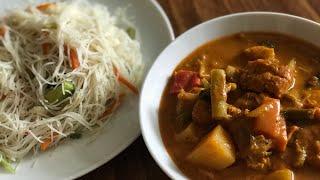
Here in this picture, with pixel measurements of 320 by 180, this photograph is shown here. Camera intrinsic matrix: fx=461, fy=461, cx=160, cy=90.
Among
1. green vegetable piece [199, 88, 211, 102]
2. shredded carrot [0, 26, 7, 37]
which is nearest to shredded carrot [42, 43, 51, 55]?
shredded carrot [0, 26, 7, 37]

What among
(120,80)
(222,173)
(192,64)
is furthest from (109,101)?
(222,173)

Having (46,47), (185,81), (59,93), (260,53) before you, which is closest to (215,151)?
(185,81)

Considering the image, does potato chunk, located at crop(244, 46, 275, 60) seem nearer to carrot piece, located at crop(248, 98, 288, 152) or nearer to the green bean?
the green bean

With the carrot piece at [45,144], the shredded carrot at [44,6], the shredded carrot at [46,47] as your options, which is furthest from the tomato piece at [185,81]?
the shredded carrot at [44,6]

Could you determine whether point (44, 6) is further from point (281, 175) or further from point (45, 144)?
point (281, 175)

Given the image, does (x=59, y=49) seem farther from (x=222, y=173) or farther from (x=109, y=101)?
(x=222, y=173)

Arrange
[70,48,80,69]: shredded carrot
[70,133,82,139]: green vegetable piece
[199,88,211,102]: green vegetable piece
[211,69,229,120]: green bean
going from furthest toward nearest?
1. [70,48,80,69]: shredded carrot
2. [70,133,82,139]: green vegetable piece
3. [199,88,211,102]: green vegetable piece
4. [211,69,229,120]: green bean

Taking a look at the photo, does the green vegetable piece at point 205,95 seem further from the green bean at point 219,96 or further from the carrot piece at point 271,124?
the carrot piece at point 271,124
